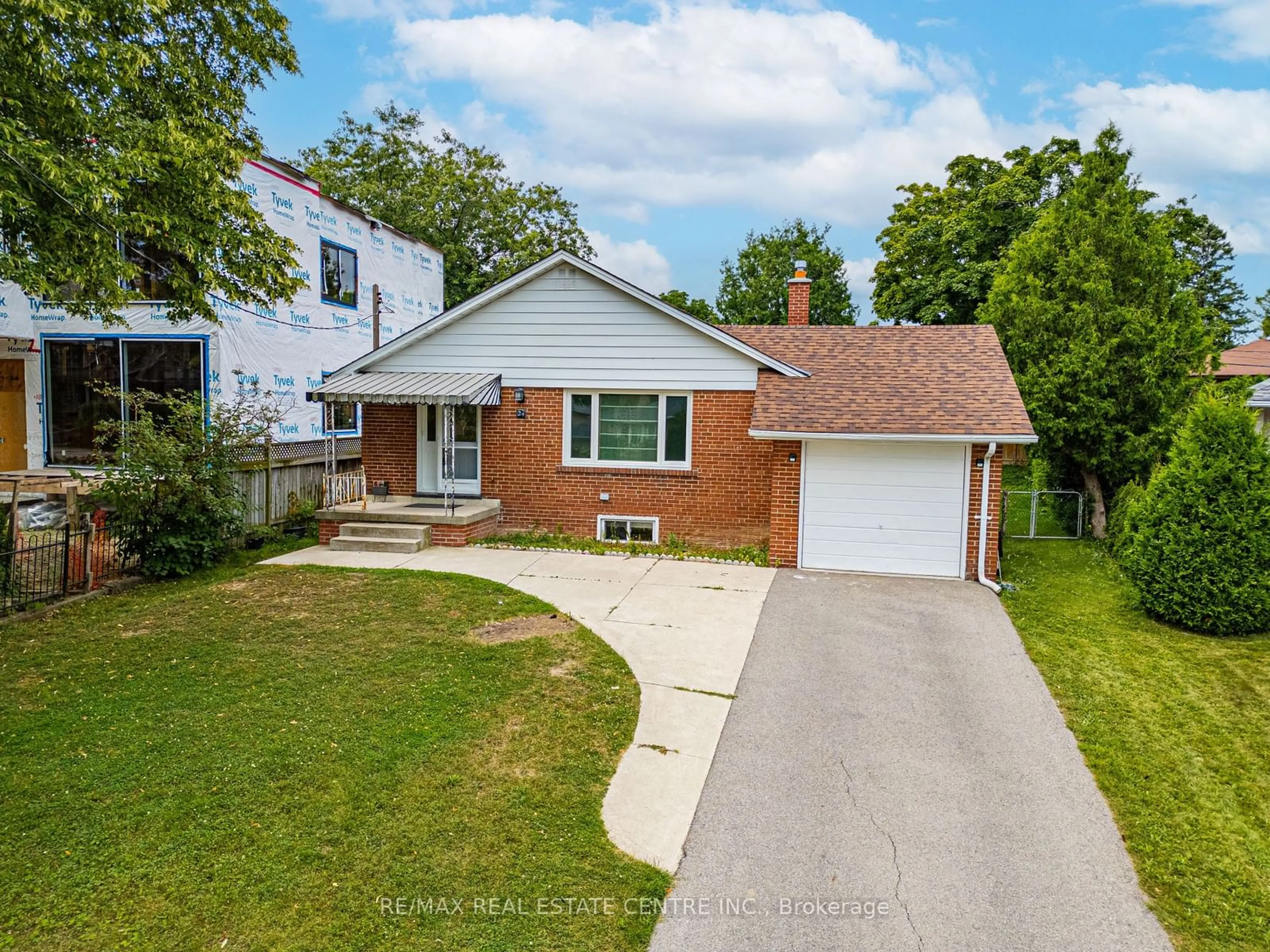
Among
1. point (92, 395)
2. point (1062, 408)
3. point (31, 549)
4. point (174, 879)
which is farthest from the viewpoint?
point (92, 395)

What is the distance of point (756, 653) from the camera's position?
7.95m

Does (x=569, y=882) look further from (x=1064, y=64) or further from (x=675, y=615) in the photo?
(x=1064, y=64)

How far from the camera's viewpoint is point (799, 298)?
16.2 m

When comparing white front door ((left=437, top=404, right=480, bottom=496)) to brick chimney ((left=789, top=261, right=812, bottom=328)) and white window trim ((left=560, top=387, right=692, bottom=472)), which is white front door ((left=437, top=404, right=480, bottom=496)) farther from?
brick chimney ((left=789, top=261, right=812, bottom=328))

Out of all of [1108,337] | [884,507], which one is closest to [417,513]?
[884,507]

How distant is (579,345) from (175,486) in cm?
654

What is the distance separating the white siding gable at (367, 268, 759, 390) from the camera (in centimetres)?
1277

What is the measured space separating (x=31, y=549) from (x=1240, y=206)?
1615 inches

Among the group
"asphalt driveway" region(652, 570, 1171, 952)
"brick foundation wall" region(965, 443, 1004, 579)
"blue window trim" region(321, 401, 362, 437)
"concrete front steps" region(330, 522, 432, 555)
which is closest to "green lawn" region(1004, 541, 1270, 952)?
"asphalt driveway" region(652, 570, 1171, 952)

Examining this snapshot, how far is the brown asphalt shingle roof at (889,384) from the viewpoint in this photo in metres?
11.3

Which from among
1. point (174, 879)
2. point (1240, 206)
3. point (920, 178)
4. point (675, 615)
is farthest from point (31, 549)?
point (1240, 206)

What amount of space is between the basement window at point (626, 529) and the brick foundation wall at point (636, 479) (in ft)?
0.32

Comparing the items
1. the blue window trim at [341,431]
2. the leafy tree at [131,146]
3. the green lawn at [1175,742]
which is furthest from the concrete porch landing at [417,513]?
the green lawn at [1175,742]

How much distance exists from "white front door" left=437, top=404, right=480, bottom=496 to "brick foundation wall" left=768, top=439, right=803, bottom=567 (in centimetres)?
545
